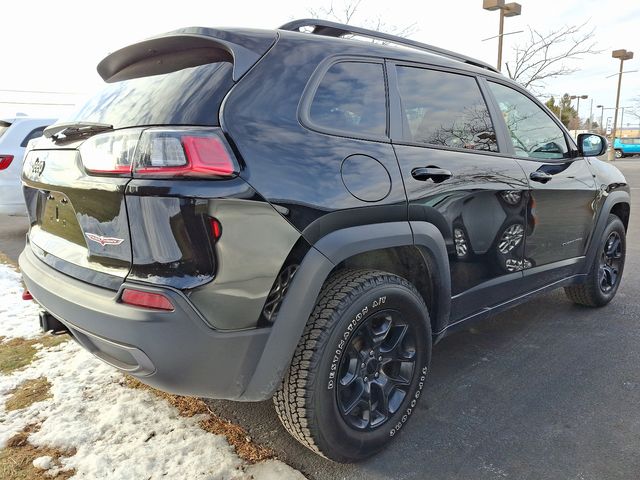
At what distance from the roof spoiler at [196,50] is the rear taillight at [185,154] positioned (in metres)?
0.31

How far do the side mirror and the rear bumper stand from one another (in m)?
3.04

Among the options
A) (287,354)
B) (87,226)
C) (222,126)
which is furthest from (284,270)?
(87,226)

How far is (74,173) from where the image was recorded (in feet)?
6.41

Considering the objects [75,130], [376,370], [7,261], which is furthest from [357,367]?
[7,261]

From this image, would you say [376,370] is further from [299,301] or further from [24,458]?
[24,458]

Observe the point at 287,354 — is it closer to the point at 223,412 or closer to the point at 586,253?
the point at 223,412

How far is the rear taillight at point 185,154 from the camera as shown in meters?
1.66

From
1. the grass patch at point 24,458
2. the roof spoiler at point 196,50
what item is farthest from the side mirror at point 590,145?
the grass patch at point 24,458

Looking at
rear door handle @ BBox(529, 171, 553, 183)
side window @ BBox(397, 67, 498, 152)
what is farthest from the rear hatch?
rear door handle @ BBox(529, 171, 553, 183)

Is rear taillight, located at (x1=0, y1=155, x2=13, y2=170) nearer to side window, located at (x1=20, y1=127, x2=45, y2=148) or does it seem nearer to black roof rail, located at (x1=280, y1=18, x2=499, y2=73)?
side window, located at (x1=20, y1=127, x2=45, y2=148)

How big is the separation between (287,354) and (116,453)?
100cm

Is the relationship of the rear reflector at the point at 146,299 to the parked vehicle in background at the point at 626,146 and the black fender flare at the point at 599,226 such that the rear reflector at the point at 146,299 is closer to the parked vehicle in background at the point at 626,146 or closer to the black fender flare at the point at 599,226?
the black fender flare at the point at 599,226

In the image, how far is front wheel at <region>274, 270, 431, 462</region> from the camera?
1.93 m

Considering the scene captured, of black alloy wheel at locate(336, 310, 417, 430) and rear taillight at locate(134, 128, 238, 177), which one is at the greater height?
rear taillight at locate(134, 128, 238, 177)
